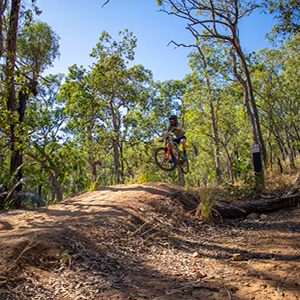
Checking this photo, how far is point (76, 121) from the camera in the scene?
13.3 m

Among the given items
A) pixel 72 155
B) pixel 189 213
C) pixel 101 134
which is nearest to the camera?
pixel 189 213

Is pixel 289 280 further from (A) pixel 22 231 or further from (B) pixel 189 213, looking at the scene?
(A) pixel 22 231

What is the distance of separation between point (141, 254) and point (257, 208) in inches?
146

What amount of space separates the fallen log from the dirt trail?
31 centimetres

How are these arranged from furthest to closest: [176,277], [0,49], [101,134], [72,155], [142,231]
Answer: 1. [72,155]
2. [101,134]
3. [0,49]
4. [142,231]
5. [176,277]

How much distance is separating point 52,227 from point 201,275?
7.86ft

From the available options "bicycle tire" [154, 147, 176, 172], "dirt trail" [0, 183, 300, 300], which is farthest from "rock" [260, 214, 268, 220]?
"bicycle tire" [154, 147, 176, 172]

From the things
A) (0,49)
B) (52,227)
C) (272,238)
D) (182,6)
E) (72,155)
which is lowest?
(272,238)

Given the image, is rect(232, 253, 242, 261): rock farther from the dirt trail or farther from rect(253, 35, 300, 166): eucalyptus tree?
rect(253, 35, 300, 166): eucalyptus tree

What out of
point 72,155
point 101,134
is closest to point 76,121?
point 101,134

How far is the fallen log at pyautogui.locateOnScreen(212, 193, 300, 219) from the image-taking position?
6.08 metres

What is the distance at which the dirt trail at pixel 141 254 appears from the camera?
266 cm

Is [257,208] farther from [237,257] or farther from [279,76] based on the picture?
[279,76]

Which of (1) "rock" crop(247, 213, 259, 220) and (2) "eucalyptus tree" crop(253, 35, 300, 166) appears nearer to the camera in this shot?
(1) "rock" crop(247, 213, 259, 220)
